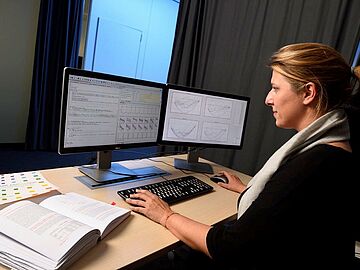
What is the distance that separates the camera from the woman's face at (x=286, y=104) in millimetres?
936

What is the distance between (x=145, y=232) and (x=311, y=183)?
0.52m

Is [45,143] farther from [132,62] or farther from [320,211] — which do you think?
[320,211]

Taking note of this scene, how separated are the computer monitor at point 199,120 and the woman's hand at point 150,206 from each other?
1.62 feet

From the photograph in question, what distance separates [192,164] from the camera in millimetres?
1744

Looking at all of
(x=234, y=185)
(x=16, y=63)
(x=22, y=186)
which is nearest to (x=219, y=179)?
(x=234, y=185)

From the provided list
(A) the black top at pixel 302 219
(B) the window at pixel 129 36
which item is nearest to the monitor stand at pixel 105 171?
(A) the black top at pixel 302 219

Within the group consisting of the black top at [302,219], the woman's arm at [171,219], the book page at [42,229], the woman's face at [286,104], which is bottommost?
the woman's arm at [171,219]

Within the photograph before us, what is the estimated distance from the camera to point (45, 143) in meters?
3.72

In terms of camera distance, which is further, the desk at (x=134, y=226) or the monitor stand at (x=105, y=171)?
the monitor stand at (x=105, y=171)

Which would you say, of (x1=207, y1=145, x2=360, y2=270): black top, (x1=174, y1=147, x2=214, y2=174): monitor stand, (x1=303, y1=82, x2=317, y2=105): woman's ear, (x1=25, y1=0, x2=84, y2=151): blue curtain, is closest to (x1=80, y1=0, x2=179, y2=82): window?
(x1=25, y1=0, x2=84, y2=151): blue curtain

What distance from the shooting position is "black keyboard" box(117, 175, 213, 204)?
3.75 feet

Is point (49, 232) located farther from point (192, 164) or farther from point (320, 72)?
point (192, 164)

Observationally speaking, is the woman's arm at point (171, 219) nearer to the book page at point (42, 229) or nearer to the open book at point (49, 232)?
the open book at point (49, 232)

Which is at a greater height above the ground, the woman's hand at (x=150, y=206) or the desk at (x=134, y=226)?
→ the woman's hand at (x=150, y=206)
